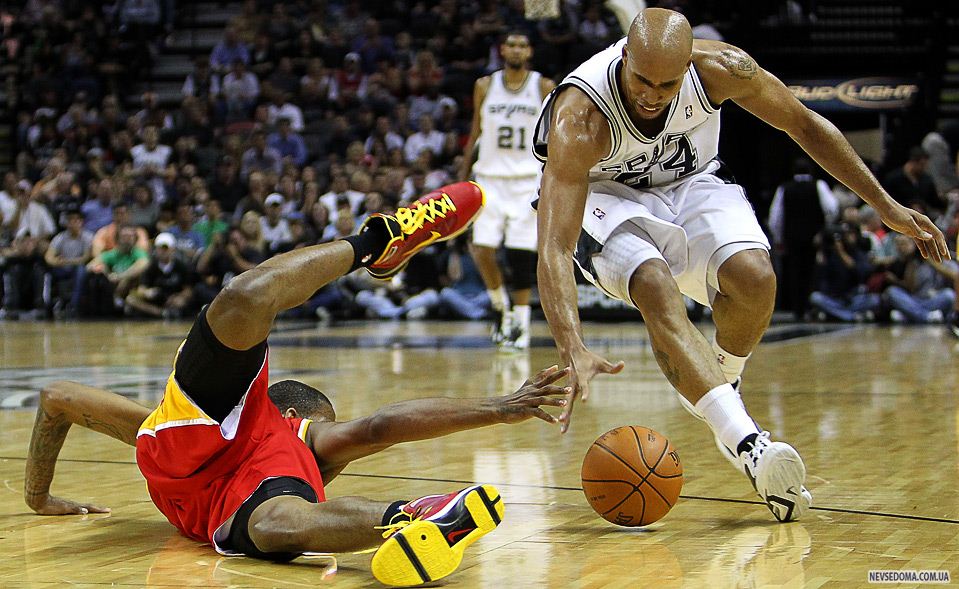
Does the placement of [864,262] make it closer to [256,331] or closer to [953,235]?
[953,235]

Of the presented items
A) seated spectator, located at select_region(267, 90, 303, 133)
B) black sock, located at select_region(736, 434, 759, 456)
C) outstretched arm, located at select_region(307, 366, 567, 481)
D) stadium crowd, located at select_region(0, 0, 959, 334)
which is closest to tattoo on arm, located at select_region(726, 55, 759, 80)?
black sock, located at select_region(736, 434, 759, 456)

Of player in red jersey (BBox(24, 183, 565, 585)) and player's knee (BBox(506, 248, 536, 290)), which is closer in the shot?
player in red jersey (BBox(24, 183, 565, 585))

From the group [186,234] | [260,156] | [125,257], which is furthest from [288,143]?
[125,257]

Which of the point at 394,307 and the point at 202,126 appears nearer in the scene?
the point at 394,307

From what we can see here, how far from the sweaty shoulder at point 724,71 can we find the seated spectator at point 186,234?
12.9 m

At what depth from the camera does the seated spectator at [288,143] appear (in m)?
17.8

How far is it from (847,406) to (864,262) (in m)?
7.97

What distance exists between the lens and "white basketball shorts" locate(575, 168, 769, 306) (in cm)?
443

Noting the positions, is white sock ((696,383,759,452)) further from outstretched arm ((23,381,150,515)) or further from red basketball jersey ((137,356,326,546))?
outstretched arm ((23,381,150,515))

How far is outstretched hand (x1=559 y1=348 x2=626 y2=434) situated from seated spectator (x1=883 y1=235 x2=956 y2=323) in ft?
36.2

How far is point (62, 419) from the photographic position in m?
4.04

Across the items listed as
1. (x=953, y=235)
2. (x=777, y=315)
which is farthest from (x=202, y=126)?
(x=953, y=235)

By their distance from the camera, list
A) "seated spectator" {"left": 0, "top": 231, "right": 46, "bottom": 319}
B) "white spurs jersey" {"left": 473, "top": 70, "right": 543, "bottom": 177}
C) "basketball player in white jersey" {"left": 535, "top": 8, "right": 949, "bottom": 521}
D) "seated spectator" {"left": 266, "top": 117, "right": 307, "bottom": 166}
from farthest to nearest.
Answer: "seated spectator" {"left": 266, "top": 117, "right": 307, "bottom": 166}
"seated spectator" {"left": 0, "top": 231, "right": 46, "bottom": 319}
"white spurs jersey" {"left": 473, "top": 70, "right": 543, "bottom": 177}
"basketball player in white jersey" {"left": 535, "top": 8, "right": 949, "bottom": 521}

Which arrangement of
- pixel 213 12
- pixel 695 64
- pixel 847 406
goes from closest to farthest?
pixel 695 64 < pixel 847 406 < pixel 213 12
